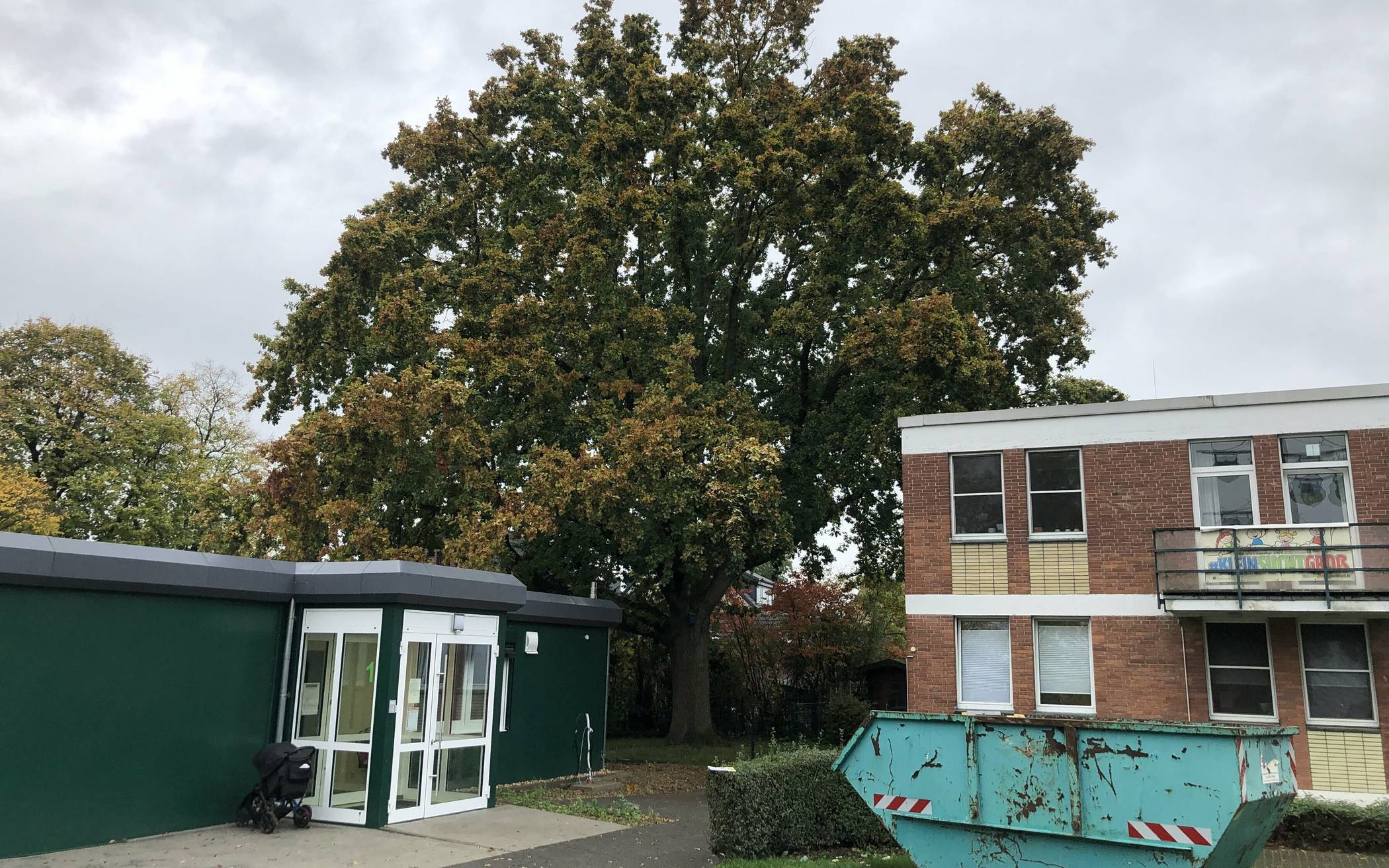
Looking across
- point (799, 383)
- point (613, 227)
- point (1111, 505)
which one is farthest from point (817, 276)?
point (1111, 505)

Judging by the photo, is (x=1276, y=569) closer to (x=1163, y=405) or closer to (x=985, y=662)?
(x=1163, y=405)

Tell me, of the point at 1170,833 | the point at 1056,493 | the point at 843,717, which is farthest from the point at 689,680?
the point at 1170,833

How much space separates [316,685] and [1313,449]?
1613cm

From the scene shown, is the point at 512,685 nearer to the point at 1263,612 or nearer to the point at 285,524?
the point at 285,524

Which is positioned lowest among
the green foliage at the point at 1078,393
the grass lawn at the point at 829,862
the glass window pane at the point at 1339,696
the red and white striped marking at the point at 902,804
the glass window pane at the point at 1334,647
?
the grass lawn at the point at 829,862

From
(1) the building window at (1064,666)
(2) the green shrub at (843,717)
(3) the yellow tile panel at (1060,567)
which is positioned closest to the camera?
(1) the building window at (1064,666)

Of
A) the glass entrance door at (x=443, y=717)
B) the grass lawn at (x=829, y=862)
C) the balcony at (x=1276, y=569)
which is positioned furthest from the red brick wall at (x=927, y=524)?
the glass entrance door at (x=443, y=717)

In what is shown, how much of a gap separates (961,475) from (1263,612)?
539cm

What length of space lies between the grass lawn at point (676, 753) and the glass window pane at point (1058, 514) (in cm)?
887

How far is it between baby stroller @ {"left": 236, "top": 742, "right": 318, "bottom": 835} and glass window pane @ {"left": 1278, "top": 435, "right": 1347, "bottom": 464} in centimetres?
1584

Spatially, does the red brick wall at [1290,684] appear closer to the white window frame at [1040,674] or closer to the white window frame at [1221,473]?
the white window frame at [1221,473]

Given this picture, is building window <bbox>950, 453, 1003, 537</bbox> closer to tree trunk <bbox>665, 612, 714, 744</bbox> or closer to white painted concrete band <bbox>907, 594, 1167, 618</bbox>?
white painted concrete band <bbox>907, 594, 1167, 618</bbox>

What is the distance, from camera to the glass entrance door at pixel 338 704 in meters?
13.0

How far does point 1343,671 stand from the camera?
49.6ft
